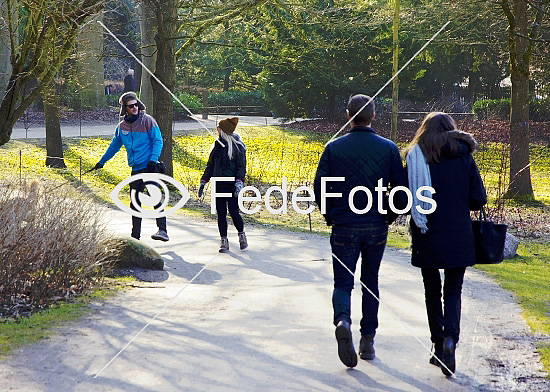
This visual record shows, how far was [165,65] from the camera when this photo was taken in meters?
17.2

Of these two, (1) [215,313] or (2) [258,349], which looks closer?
(2) [258,349]

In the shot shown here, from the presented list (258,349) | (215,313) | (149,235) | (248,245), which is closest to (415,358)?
(258,349)

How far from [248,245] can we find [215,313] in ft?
12.7

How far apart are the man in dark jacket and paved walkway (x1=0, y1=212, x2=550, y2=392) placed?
1.83 feet

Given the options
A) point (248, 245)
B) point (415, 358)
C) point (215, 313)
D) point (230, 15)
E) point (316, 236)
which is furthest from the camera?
point (230, 15)

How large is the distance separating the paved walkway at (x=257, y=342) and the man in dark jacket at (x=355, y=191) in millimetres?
558

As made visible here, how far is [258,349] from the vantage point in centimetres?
573

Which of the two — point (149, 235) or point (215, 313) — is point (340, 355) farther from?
point (149, 235)

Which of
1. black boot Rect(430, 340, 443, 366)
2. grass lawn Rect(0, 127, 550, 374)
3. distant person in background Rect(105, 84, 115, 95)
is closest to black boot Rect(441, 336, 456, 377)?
black boot Rect(430, 340, 443, 366)

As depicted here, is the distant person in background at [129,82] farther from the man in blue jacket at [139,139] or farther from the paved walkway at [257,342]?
the paved walkway at [257,342]

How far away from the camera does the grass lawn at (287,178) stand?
353 inches

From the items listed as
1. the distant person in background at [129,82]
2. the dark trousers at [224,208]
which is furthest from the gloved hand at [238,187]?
the distant person in background at [129,82]

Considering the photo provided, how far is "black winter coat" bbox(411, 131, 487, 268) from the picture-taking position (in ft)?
17.3

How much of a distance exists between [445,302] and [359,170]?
1131mm
